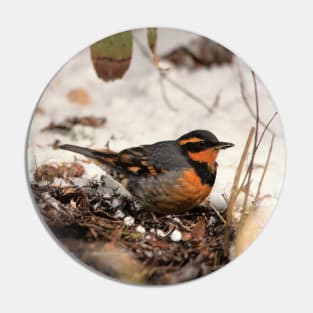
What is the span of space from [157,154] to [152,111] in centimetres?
21

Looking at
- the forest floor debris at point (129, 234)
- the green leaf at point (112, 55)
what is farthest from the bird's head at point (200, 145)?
the green leaf at point (112, 55)

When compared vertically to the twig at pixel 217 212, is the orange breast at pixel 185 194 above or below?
above

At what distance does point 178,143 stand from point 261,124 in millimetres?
426

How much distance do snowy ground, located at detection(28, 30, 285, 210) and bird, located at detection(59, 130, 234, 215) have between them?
42 mm

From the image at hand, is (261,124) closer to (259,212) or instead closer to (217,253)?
(259,212)

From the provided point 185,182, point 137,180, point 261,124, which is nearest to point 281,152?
point 261,124

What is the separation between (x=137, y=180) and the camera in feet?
8.68

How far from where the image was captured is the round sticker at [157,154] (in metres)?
2.56

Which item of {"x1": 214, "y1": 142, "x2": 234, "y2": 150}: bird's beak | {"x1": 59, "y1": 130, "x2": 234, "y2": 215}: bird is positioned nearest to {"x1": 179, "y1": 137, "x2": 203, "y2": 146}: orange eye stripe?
{"x1": 59, "y1": 130, "x2": 234, "y2": 215}: bird

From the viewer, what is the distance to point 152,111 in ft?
8.77

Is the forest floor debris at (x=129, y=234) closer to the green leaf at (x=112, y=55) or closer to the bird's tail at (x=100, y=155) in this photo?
the bird's tail at (x=100, y=155)

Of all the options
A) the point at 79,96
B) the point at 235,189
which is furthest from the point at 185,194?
the point at 79,96

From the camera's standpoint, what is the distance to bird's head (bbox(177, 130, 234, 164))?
266cm

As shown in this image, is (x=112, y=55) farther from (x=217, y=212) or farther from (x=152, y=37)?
(x=217, y=212)
